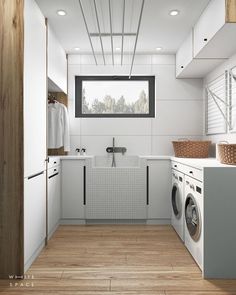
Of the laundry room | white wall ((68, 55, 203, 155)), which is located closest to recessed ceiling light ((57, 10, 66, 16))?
the laundry room

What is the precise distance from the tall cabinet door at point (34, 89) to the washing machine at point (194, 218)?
1.32 metres

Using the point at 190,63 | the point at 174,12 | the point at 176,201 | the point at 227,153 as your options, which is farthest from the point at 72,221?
the point at 174,12

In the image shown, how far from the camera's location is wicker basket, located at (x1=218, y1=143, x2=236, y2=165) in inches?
87.1

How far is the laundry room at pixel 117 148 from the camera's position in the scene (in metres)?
2.12

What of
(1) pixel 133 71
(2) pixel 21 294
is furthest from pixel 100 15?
(2) pixel 21 294

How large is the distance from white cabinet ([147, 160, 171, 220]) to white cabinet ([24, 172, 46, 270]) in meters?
1.35

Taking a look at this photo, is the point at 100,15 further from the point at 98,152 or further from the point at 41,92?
the point at 98,152

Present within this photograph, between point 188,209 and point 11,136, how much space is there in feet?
5.26

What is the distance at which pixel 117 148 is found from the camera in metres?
3.98

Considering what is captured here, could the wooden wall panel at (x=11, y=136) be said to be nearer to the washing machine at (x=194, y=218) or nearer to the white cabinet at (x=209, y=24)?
the washing machine at (x=194, y=218)

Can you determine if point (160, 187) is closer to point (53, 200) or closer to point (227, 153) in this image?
point (53, 200)

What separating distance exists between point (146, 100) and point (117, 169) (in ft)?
3.83

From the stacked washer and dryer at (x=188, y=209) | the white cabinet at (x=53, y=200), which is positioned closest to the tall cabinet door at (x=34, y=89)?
the white cabinet at (x=53, y=200)

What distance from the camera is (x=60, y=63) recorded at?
11.6 ft
